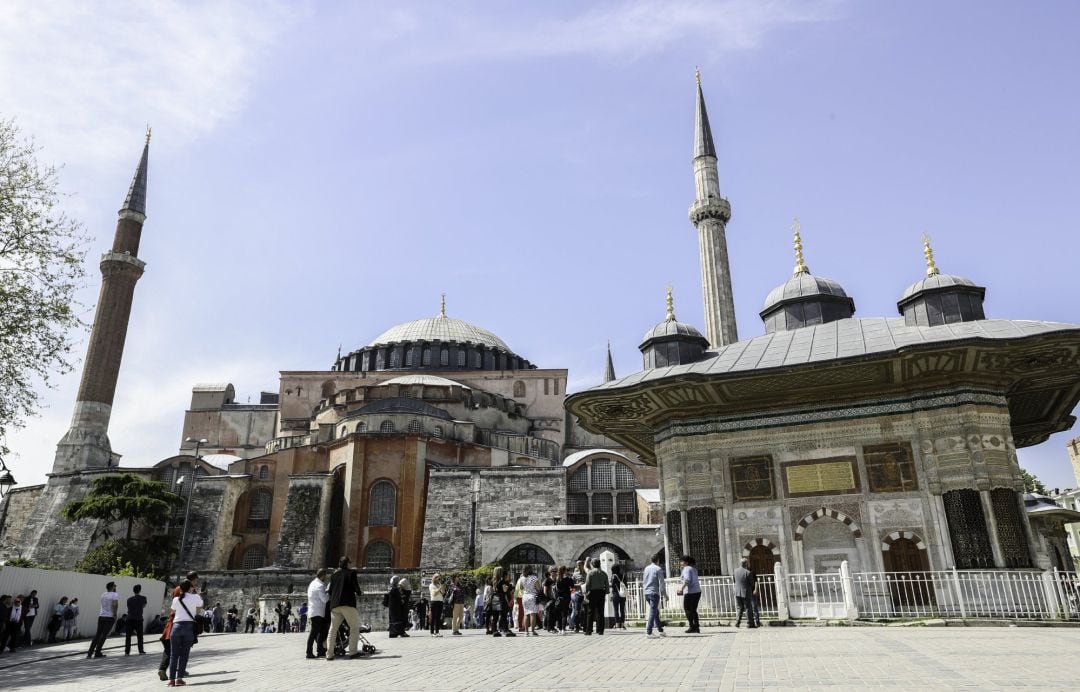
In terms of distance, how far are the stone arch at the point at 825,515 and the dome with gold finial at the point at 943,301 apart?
4275 millimetres

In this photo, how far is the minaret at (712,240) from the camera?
29.2 m

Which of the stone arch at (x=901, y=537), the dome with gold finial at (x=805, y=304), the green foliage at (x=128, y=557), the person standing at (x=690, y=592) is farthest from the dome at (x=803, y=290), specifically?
the green foliage at (x=128, y=557)

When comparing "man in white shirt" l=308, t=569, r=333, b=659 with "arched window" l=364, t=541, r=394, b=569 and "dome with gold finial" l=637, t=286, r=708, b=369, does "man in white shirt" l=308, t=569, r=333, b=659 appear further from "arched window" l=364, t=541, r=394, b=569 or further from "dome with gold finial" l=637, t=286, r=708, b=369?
"arched window" l=364, t=541, r=394, b=569

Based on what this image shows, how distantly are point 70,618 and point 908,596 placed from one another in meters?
17.6

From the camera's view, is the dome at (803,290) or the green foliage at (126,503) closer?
the dome at (803,290)

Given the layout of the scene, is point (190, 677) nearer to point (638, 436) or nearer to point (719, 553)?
point (719, 553)

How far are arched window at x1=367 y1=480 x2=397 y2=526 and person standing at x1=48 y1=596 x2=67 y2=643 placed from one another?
16508 millimetres

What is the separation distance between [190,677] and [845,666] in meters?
6.64

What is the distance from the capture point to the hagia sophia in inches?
547

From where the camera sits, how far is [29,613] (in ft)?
48.3

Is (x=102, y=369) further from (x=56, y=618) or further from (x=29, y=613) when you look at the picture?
(x=29, y=613)

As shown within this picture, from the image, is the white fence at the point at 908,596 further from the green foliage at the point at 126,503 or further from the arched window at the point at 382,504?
the green foliage at the point at 126,503

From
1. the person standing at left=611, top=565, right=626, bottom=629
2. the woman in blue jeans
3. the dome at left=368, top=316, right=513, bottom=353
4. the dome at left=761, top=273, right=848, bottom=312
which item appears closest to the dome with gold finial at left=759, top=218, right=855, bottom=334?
the dome at left=761, top=273, right=848, bottom=312

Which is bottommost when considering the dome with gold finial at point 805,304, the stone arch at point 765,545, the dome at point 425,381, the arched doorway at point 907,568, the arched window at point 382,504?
the arched doorway at point 907,568
